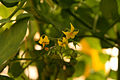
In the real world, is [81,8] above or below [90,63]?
above

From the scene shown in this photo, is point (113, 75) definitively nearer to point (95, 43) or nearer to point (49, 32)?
point (95, 43)

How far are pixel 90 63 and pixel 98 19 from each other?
10.7 inches

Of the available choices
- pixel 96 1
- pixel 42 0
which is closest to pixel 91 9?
pixel 96 1

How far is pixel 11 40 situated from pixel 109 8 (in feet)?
0.75

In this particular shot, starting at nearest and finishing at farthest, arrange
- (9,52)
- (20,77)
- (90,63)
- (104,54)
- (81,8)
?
(9,52), (20,77), (81,8), (104,54), (90,63)

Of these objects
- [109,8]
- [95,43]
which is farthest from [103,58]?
[109,8]

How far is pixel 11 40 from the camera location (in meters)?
0.32

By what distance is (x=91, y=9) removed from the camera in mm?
581

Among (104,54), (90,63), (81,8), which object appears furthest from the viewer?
(90,63)

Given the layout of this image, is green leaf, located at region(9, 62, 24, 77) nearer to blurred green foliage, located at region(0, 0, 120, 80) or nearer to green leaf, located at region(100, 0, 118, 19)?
blurred green foliage, located at region(0, 0, 120, 80)

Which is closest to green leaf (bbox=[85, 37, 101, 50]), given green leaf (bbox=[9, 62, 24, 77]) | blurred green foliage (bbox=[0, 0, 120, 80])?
blurred green foliage (bbox=[0, 0, 120, 80])

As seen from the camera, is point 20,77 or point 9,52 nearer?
point 9,52

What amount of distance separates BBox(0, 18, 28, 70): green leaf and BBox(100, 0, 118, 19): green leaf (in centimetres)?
18

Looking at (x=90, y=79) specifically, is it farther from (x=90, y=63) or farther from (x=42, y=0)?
(x=42, y=0)
